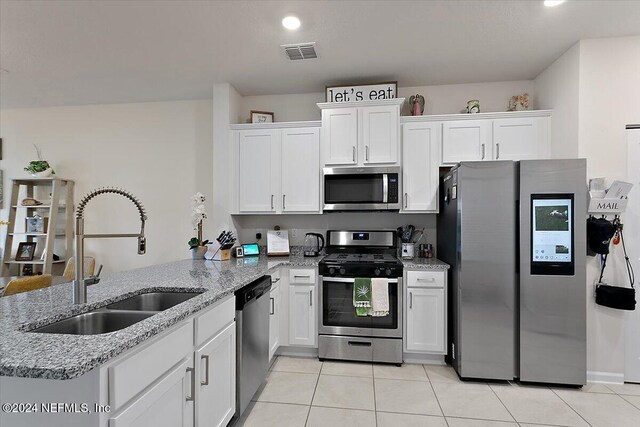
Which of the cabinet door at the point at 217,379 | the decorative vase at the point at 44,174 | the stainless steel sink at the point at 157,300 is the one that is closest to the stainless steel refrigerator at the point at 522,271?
the cabinet door at the point at 217,379

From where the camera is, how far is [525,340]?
94.3 inches

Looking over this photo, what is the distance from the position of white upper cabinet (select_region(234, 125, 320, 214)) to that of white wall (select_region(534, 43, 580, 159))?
2.22m

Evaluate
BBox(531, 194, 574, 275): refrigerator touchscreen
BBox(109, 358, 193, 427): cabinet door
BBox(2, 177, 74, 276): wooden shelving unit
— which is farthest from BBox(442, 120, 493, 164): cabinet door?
BBox(2, 177, 74, 276): wooden shelving unit

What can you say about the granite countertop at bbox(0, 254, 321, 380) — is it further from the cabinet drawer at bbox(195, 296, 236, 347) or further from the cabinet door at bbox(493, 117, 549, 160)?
the cabinet door at bbox(493, 117, 549, 160)

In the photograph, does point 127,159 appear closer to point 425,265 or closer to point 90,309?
point 90,309

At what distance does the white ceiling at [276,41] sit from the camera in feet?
7.00

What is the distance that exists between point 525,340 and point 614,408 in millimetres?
630

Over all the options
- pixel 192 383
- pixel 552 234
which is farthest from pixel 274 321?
pixel 552 234

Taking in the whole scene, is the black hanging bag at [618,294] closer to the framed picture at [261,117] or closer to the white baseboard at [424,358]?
the white baseboard at [424,358]

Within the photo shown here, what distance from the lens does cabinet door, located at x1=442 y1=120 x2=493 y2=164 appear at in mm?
2998

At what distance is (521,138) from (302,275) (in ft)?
8.12

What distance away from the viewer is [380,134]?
3045 mm

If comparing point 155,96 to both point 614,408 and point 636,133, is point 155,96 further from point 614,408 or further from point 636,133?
point 614,408

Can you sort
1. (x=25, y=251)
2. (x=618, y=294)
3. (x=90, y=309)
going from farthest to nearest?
(x=25, y=251) → (x=618, y=294) → (x=90, y=309)
